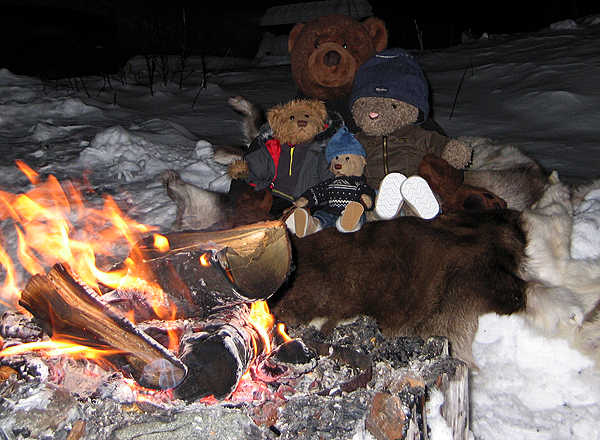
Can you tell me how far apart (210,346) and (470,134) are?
9.61ft

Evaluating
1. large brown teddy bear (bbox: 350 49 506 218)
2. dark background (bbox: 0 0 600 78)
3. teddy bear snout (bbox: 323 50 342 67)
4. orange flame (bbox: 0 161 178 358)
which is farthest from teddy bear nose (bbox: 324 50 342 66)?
dark background (bbox: 0 0 600 78)

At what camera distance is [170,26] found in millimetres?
8602

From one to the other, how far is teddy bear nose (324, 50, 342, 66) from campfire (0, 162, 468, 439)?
4.13 ft

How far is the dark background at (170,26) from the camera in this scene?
679 centimetres

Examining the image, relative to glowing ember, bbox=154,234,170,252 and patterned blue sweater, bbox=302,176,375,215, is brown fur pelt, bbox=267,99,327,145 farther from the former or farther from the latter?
glowing ember, bbox=154,234,170,252

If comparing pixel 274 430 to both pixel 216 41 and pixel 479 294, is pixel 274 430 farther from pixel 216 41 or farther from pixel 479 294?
pixel 216 41

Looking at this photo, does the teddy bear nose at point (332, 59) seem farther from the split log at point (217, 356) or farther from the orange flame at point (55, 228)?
the split log at point (217, 356)

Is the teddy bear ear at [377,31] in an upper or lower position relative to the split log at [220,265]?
upper

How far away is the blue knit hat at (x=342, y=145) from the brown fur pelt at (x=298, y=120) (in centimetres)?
10

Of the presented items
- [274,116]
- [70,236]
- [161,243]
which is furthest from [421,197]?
[70,236]

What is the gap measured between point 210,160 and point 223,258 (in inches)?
83.9

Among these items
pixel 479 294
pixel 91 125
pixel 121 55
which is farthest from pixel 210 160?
pixel 121 55

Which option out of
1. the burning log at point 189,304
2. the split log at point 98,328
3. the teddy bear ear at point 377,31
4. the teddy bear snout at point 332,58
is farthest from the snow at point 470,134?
the teddy bear ear at point 377,31

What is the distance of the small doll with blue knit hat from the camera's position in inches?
89.0
